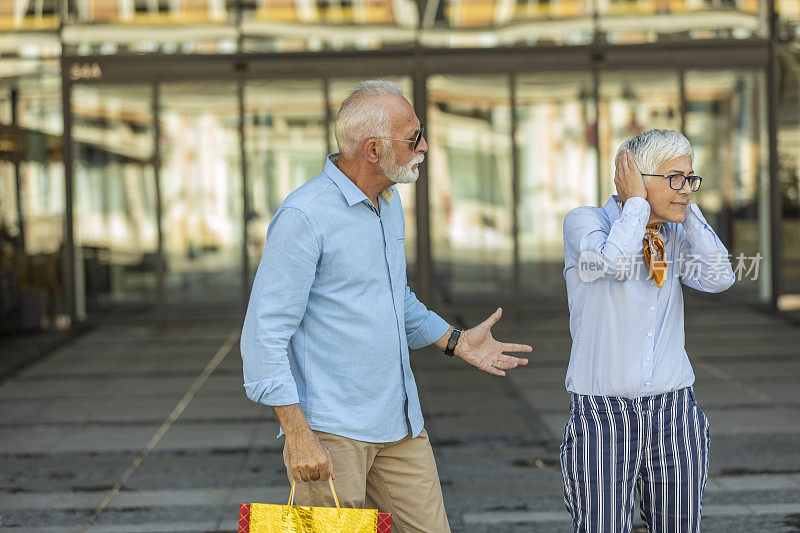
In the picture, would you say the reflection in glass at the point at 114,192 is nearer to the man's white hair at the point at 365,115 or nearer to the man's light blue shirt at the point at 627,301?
the man's white hair at the point at 365,115

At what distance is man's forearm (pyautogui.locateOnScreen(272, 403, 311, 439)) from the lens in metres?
2.38

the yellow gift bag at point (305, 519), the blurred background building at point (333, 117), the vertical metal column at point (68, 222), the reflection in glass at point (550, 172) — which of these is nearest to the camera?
the yellow gift bag at point (305, 519)

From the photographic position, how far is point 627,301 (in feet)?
8.54

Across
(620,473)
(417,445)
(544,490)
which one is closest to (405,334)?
(417,445)

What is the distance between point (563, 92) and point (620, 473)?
10013mm

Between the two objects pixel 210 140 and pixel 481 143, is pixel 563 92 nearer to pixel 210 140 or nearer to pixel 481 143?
pixel 481 143

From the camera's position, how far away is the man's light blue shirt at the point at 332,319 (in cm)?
240

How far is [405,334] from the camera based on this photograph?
2.72m

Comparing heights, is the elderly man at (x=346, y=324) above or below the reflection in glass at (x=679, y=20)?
below

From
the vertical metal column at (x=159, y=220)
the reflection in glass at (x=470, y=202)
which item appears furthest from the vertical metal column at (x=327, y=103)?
the vertical metal column at (x=159, y=220)

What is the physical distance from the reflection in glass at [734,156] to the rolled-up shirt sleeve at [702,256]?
31.8 feet

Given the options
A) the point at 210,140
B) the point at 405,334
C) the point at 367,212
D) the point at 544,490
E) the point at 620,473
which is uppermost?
the point at 210,140

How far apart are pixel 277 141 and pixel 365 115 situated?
388 inches

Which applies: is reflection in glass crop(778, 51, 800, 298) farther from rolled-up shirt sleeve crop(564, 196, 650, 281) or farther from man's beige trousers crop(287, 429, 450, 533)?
man's beige trousers crop(287, 429, 450, 533)
